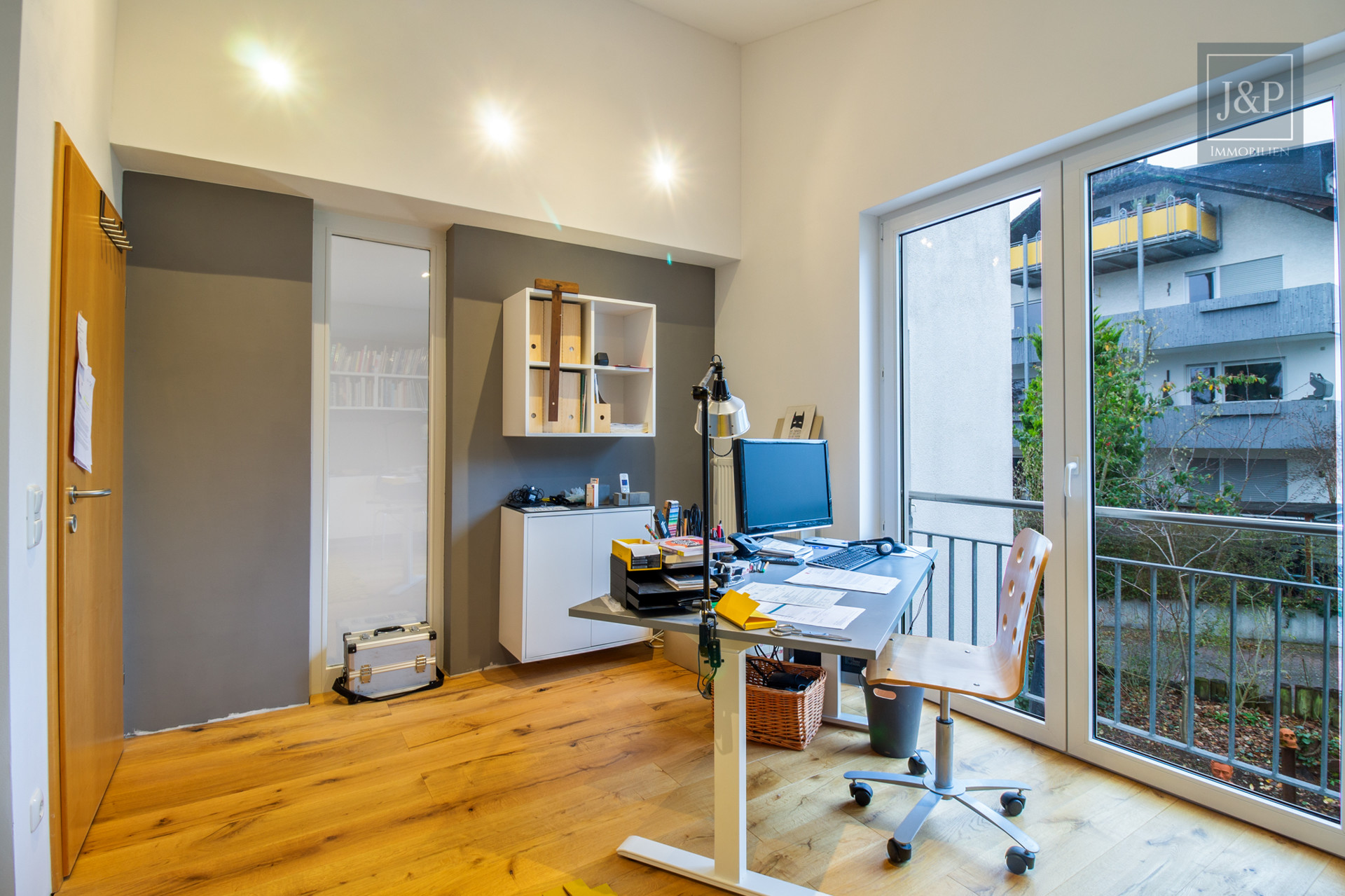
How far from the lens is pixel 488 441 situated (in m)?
3.44

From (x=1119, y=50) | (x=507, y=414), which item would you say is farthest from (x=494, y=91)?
(x=1119, y=50)

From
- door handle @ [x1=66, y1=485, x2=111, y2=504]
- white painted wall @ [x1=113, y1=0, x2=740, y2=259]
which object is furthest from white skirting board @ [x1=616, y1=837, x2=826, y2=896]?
white painted wall @ [x1=113, y1=0, x2=740, y2=259]

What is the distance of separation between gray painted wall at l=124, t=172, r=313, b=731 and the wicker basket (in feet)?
6.85

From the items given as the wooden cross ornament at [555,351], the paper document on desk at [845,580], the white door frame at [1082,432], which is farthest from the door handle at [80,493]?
the white door frame at [1082,432]

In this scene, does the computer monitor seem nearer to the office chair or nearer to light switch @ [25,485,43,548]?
the office chair

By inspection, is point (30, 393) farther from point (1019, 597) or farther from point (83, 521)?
point (1019, 597)

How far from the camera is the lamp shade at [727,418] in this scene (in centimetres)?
188

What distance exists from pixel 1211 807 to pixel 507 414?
10.8 feet

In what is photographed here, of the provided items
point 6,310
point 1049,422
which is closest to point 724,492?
point 1049,422

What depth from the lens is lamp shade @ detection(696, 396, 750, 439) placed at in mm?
1882

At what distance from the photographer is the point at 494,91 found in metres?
3.24

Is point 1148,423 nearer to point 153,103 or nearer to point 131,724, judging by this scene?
point 153,103

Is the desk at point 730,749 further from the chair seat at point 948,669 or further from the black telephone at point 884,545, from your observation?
the black telephone at point 884,545

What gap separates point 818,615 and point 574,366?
81.1 inches
